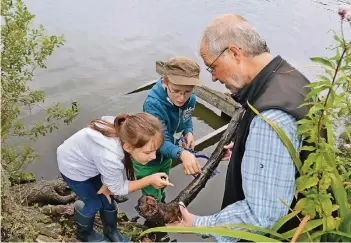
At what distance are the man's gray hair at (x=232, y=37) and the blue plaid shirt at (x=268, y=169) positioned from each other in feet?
1.49

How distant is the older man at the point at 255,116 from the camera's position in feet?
6.41

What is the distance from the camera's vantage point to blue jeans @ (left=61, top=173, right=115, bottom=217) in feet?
10.8

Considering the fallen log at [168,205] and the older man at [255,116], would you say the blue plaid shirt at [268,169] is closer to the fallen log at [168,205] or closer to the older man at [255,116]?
the older man at [255,116]

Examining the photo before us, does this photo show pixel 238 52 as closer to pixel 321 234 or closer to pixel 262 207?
pixel 262 207

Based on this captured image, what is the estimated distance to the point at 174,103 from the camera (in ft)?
12.1

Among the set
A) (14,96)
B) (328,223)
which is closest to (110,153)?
(328,223)

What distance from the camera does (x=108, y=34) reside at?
9430 millimetres

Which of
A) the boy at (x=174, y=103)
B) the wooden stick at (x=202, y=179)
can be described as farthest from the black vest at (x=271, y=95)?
the wooden stick at (x=202, y=179)

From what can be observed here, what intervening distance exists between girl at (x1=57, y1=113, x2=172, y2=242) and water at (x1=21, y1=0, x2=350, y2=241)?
1.69 metres

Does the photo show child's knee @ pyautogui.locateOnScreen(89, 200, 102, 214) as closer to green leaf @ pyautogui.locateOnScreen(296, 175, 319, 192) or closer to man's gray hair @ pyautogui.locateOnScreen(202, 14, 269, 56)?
man's gray hair @ pyautogui.locateOnScreen(202, 14, 269, 56)

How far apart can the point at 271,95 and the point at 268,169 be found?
40cm

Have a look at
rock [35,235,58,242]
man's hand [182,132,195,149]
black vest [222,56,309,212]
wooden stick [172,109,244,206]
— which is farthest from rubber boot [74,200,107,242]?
black vest [222,56,309,212]

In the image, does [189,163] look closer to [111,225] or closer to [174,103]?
[174,103]

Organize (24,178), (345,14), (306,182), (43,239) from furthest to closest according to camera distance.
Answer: (24,178) → (43,239) → (306,182) → (345,14)
